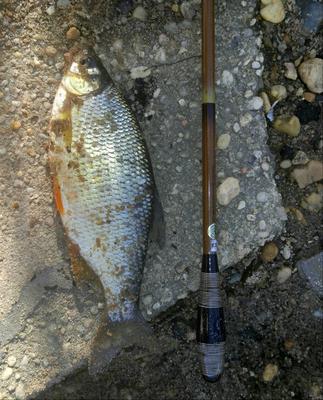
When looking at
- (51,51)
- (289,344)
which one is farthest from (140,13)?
(289,344)

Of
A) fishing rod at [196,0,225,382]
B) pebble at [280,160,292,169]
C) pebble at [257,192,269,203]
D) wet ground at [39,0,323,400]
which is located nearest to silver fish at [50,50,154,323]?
fishing rod at [196,0,225,382]

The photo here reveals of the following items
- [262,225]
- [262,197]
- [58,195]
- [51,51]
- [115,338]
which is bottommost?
[115,338]

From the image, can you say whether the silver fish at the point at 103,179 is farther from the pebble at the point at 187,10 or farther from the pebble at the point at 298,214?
the pebble at the point at 298,214

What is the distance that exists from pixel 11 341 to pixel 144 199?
83cm

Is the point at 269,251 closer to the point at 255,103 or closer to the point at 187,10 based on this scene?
the point at 255,103

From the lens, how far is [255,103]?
7.09 ft

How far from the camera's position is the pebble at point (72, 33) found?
213 centimetres

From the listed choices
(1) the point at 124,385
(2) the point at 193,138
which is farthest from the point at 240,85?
(1) the point at 124,385

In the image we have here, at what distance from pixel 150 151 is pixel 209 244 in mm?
491

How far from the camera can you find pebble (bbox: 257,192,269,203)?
2164 millimetres

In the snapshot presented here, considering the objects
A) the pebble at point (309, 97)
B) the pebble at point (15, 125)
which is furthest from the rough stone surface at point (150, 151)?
the pebble at point (309, 97)

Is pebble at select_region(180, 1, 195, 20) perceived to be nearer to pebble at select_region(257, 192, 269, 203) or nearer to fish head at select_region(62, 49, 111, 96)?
fish head at select_region(62, 49, 111, 96)

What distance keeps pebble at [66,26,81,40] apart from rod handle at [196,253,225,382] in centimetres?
106

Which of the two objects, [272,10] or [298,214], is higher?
[272,10]
